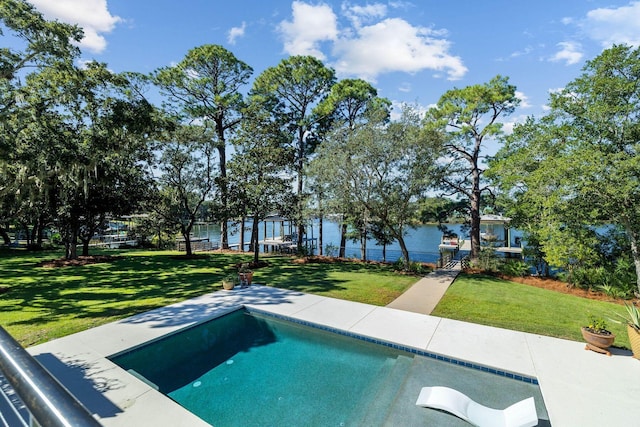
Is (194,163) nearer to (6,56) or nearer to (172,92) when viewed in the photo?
(172,92)

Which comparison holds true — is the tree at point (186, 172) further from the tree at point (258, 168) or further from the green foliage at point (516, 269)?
the green foliage at point (516, 269)

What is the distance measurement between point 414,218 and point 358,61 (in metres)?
9.72

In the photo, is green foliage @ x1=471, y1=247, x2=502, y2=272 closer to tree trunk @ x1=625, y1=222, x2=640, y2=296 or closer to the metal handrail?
tree trunk @ x1=625, y1=222, x2=640, y2=296

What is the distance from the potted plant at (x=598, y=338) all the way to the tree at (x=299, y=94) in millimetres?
14610

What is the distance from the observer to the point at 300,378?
18.2 ft

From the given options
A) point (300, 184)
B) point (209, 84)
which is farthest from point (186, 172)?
point (209, 84)

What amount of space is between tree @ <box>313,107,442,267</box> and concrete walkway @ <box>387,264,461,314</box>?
5.21 feet

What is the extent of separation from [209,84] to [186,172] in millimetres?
6808

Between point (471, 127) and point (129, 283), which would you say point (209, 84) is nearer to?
point (129, 283)

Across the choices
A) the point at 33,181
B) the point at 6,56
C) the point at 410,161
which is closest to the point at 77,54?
the point at 6,56

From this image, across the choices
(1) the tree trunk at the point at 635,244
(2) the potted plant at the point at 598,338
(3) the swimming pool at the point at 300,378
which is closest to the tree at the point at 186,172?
(3) the swimming pool at the point at 300,378

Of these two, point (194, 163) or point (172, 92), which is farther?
point (172, 92)

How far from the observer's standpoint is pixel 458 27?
11.8 m

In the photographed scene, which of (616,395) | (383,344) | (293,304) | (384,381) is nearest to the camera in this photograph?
(616,395)
